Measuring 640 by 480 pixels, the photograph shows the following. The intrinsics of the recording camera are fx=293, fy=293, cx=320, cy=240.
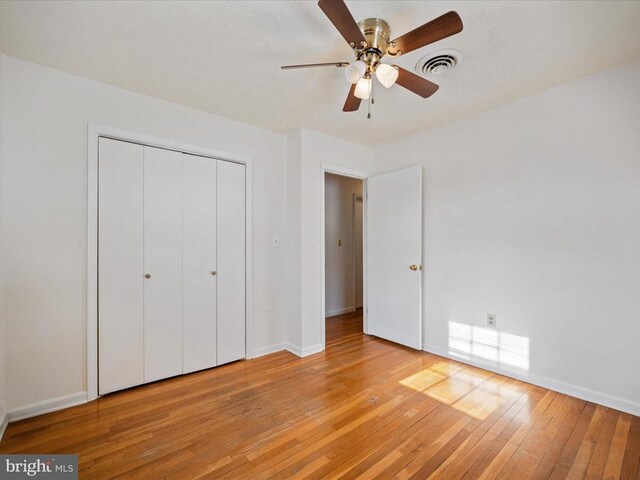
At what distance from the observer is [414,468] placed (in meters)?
1.58

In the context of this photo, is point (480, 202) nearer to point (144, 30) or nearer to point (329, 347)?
point (329, 347)

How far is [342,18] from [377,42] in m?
0.47

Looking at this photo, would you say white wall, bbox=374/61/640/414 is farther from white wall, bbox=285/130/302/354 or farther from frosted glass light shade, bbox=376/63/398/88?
frosted glass light shade, bbox=376/63/398/88

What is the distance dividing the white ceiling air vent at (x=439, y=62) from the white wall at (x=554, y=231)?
998 mm

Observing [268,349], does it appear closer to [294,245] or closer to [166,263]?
[294,245]

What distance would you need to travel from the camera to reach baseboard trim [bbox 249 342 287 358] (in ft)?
10.2

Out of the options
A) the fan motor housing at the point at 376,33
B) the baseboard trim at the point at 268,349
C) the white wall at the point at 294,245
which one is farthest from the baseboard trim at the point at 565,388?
the fan motor housing at the point at 376,33

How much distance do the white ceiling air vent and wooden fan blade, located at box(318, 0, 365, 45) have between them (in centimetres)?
70

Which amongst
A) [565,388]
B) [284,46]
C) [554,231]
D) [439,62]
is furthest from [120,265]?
[565,388]

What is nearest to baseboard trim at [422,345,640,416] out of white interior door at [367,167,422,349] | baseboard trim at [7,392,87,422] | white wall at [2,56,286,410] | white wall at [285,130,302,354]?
white interior door at [367,167,422,349]

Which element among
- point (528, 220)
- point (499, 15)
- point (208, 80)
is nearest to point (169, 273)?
point (208, 80)

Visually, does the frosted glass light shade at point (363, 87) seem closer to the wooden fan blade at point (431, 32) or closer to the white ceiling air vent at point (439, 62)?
the wooden fan blade at point (431, 32)

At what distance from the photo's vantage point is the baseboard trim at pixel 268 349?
3115 millimetres

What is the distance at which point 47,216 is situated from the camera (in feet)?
6.90
